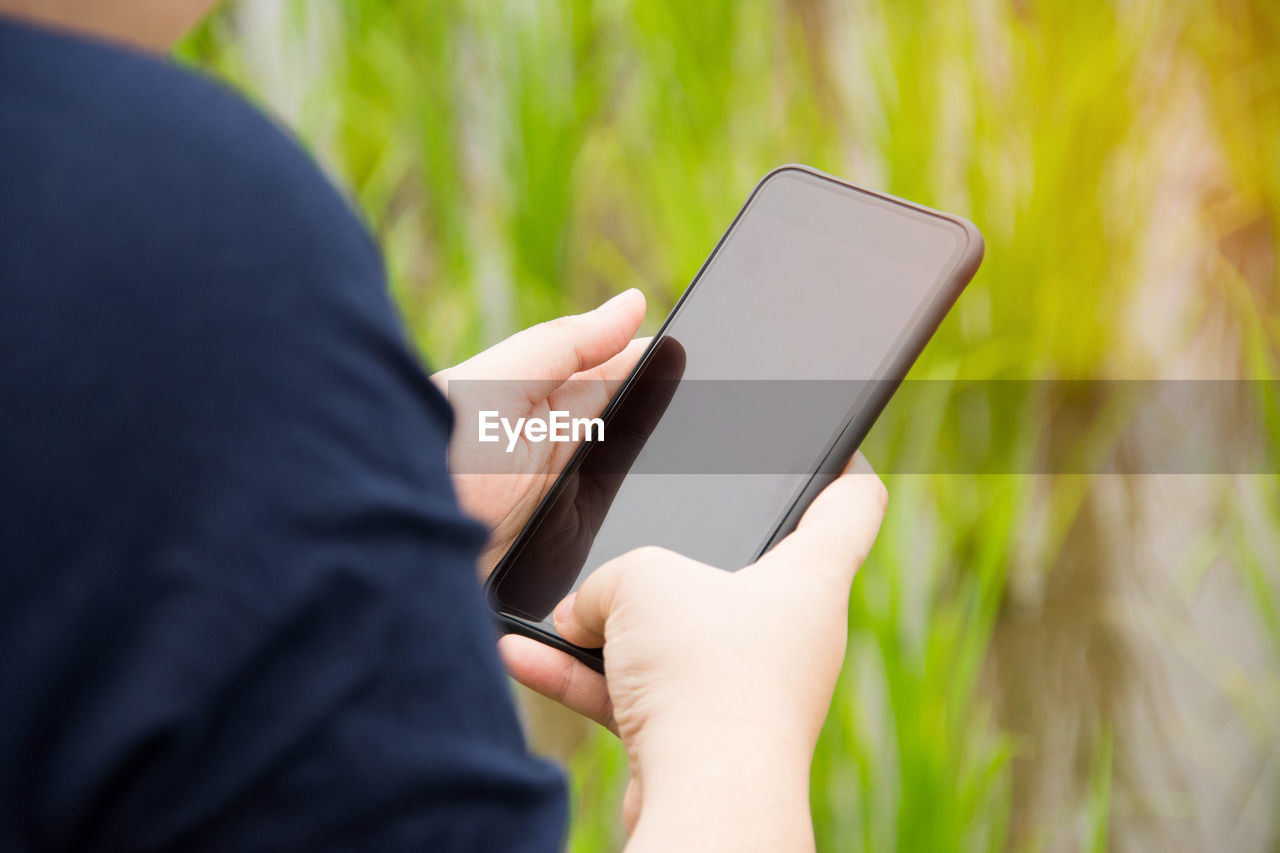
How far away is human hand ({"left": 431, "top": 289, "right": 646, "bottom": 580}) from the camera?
0.65m

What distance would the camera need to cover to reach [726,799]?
379mm

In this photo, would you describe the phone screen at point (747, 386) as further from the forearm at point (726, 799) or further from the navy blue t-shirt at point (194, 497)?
the navy blue t-shirt at point (194, 497)

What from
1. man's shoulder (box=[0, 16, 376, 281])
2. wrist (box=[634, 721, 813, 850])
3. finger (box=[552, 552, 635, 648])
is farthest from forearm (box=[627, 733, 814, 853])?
man's shoulder (box=[0, 16, 376, 281])

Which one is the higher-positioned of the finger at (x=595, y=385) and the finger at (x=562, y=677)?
the finger at (x=595, y=385)

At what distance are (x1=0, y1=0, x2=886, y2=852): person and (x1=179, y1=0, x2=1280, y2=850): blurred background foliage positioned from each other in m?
0.58

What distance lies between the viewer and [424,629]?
0.22m

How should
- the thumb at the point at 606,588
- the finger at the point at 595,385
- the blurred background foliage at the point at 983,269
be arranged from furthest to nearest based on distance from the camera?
the blurred background foliage at the point at 983,269 < the finger at the point at 595,385 < the thumb at the point at 606,588

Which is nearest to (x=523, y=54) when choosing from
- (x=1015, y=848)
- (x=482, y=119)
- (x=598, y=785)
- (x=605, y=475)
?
(x=482, y=119)

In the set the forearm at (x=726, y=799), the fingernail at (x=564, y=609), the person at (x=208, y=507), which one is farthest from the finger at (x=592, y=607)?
the person at (x=208, y=507)

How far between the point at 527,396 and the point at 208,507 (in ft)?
1.54

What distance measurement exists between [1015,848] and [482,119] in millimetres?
1057

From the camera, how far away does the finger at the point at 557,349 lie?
25.9 inches

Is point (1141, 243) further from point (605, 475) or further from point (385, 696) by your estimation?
point (385, 696)

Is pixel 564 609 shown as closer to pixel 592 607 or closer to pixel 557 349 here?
pixel 592 607
